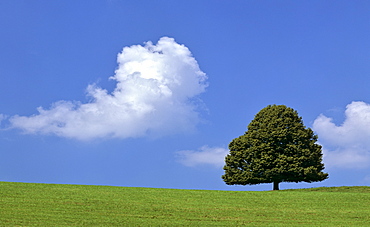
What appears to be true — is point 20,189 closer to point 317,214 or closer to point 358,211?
point 317,214

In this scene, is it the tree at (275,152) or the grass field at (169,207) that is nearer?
the grass field at (169,207)

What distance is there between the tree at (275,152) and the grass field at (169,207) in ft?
31.3

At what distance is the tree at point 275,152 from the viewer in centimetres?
4000

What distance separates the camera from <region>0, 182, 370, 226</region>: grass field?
65.2 ft

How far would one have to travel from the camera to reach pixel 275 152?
4091cm

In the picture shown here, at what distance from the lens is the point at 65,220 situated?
62.8ft

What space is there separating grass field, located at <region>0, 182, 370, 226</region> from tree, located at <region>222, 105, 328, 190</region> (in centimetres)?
953

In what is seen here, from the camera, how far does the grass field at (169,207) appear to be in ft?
65.2

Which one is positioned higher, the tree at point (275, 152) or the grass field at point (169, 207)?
the tree at point (275, 152)

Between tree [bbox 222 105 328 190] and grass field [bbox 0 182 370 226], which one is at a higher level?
tree [bbox 222 105 328 190]

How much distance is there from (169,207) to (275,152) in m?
20.0

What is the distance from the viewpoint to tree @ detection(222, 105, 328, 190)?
40.0 meters

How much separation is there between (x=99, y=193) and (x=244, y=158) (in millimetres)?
18925

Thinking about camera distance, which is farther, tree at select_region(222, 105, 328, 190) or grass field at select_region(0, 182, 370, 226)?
tree at select_region(222, 105, 328, 190)
